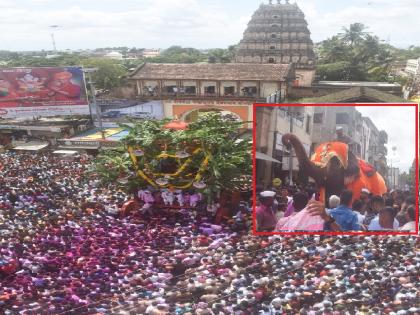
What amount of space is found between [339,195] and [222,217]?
12.7ft

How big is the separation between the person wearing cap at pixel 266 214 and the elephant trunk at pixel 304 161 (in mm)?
974

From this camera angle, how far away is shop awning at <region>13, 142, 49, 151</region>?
21686mm

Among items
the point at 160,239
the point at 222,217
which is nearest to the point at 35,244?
the point at 160,239

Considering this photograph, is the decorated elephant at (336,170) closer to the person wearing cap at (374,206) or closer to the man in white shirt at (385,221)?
the person wearing cap at (374,206)

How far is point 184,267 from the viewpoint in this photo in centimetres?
904

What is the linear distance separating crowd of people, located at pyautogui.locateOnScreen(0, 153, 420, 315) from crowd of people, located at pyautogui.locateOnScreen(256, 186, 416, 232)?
31.7 inches

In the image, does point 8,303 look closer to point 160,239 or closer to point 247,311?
point 160,239

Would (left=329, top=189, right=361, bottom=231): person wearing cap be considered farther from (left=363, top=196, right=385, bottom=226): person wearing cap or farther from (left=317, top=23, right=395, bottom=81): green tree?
(left=317, top=23, right=395, bottom=81): green tree

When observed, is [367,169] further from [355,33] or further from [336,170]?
[355,33]

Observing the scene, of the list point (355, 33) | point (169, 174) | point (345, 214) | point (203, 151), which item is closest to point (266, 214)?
point (345, 214)

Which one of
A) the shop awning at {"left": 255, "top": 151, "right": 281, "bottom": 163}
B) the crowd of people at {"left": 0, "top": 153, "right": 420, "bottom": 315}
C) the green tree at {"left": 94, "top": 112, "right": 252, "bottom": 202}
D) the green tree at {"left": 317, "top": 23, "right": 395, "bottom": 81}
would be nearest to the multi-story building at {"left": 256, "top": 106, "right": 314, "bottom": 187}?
the shop awning at {"left": 255, "top": 151, "right": 281, "bottom": 163}

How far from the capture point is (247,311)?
728 cm

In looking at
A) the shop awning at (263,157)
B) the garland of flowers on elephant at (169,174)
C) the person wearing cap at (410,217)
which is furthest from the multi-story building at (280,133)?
the garland of flowers on elephant at (169,174)

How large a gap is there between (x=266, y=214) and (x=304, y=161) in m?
1.53
